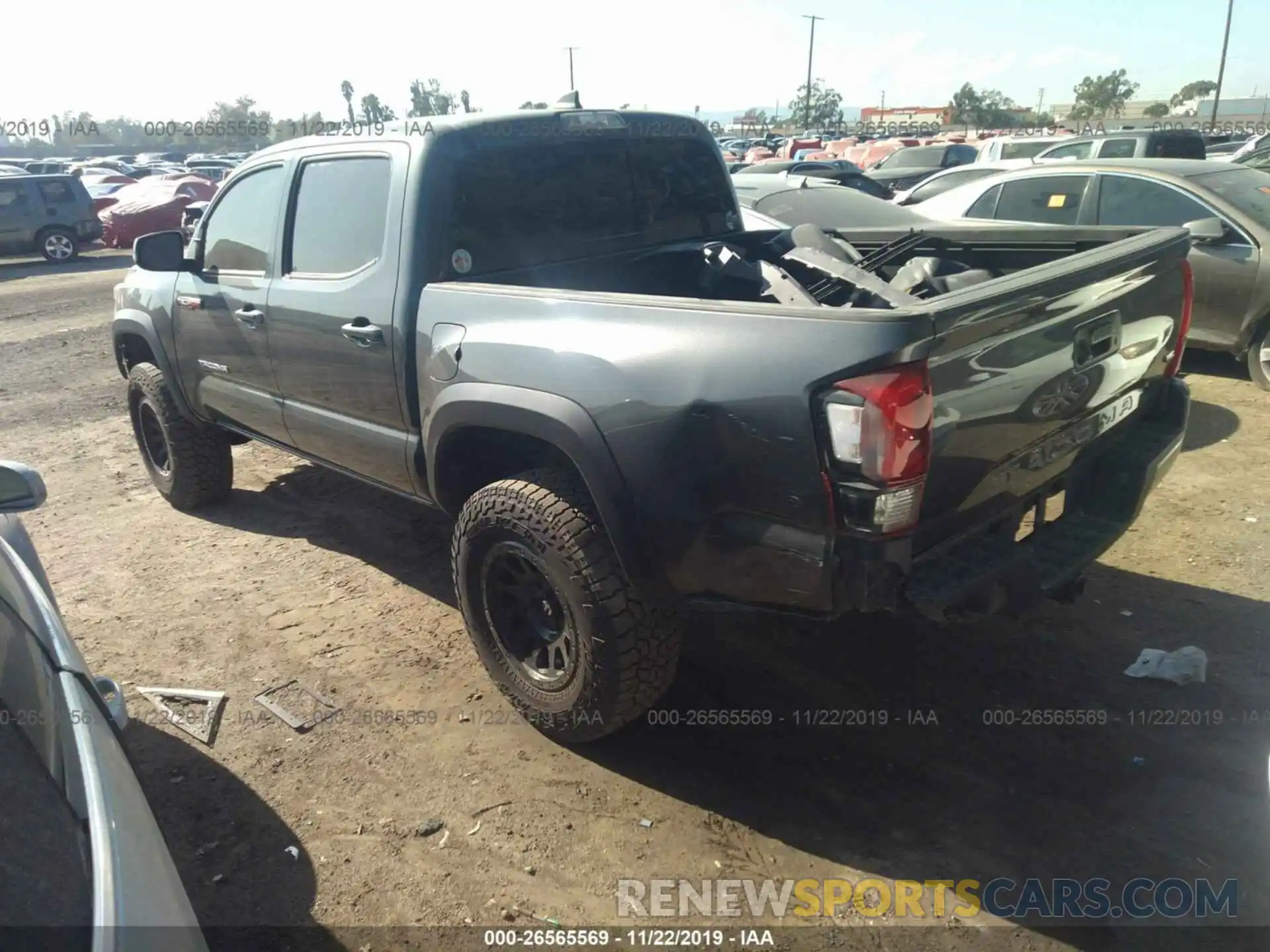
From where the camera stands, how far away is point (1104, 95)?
73875mm

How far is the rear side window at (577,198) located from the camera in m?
3.45

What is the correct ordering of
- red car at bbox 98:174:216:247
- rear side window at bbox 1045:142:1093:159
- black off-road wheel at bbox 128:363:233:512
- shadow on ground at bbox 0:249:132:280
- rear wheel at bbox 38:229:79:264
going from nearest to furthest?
black off-road wheel at bbox 128:363:233:512 < rear side window at bbox 1045:142:1093:159 < shadow on ground at bbox 0:249:132:280 < rear wheel at bbox 38:229:79:264 < red car at bbox 98:174:216:247

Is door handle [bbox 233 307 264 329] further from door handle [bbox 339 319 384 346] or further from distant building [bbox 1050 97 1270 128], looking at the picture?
distant building [bbox 1050 97 1270 128]

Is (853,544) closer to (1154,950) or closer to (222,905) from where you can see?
(1154,950)

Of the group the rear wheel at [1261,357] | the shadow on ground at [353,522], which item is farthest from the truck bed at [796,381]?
the rear wheel at [1261,357]

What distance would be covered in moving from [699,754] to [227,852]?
1485 millimetres

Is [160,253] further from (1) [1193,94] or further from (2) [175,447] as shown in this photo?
(1) [1193,94]

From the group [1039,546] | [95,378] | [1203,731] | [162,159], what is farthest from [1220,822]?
[162,159]

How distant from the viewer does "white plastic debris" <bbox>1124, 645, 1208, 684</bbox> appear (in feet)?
10.8

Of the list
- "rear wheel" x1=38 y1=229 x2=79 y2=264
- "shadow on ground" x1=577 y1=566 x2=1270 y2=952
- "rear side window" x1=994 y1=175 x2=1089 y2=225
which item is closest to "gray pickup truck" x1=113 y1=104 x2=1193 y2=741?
"shadow on ground" x1=577 y1=566 x2=1270 y2=952

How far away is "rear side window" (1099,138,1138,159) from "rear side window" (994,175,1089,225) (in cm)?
593

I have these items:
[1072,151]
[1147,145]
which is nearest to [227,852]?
[1147,145]

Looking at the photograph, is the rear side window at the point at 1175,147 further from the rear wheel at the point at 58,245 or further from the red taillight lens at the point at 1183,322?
the rear wheel at the point at 58,245

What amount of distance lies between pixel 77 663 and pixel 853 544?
1757 millimetres
